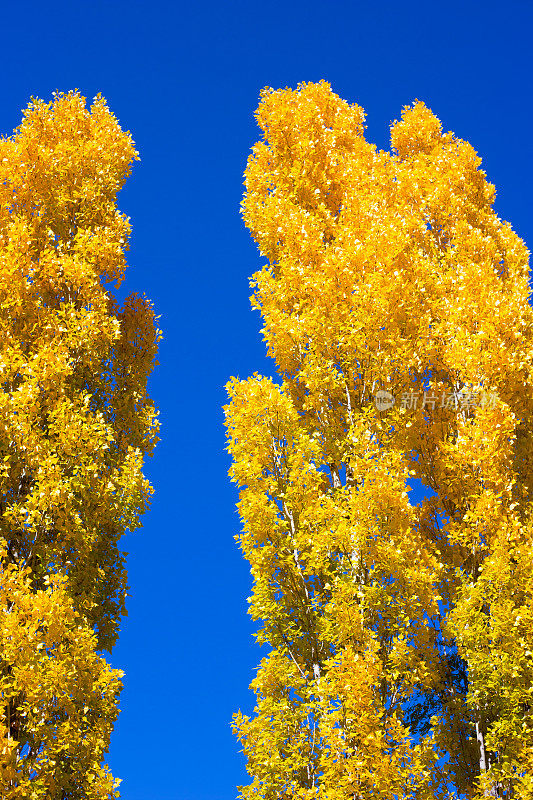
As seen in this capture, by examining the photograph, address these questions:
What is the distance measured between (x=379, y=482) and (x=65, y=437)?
539 centimetres

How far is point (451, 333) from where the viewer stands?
1531 centimetres

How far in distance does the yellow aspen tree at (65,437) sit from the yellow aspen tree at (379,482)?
2.45 metres

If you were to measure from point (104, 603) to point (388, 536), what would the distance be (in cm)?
535

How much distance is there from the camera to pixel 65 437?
41.4 feet

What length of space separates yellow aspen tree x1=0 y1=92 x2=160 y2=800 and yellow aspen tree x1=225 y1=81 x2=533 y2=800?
8.03ft

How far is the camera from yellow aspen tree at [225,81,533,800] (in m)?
11.9

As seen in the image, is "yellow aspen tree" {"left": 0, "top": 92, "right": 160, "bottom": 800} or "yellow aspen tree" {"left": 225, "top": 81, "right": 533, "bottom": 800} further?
"yellow aspen tree" {"left": 225, "top": 81, "right": 533, "bottom": 800}

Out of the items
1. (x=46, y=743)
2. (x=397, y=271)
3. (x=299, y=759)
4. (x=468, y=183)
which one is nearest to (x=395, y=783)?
(x=299, y=759)

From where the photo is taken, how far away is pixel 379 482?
12.4m

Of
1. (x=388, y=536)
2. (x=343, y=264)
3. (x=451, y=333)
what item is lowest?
(x=388, y=536)

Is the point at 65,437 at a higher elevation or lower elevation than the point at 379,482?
higher

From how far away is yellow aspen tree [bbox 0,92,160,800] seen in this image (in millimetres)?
11117

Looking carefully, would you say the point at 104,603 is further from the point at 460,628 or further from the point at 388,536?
the point at 460,628

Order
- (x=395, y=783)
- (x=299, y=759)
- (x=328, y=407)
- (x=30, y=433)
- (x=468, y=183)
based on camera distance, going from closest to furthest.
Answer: (x=395, y=783) → (x=299, y=759) → (x=30, y=433) → (x=328, y=407) → (x=468, y=183)
